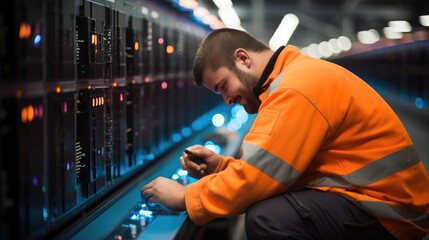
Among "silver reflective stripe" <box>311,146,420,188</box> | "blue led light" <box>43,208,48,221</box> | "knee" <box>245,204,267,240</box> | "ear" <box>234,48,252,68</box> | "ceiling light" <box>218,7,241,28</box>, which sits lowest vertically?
"knee" <box>245,204,267,240</box>

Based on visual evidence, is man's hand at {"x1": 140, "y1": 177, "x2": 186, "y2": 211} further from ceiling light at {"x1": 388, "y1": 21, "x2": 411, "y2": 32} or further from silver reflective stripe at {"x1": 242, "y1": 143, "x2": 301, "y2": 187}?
ceiling light at {"x1": 388, "y1": 21, "x2": 411, "y2": 32}

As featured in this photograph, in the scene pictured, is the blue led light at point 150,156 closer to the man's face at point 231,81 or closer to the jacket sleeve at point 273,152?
the man's face at point 231,81

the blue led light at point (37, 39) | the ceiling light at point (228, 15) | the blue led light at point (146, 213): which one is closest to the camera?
the blue led light at point (37, 39)

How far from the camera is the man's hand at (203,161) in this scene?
2770mm

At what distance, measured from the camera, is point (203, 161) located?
2.81 metres

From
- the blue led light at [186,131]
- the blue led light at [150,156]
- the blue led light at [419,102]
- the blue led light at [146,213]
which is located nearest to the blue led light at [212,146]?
the blue led light at [186,131]

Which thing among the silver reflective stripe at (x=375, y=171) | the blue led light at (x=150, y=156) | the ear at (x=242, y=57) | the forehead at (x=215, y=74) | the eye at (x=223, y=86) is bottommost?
the blue led light at (x=150, y=156)

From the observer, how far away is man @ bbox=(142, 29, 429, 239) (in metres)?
2.13

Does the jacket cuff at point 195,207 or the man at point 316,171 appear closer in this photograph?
the man at point 316,171

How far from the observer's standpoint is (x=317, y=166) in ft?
7.74

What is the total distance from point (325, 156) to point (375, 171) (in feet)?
0.72

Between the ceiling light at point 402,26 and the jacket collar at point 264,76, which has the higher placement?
the ceiling light at point 402,26

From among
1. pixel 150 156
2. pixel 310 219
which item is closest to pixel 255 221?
pixel 310 219

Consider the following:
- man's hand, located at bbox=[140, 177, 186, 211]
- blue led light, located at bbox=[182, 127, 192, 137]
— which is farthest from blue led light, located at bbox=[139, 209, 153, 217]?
blue led light, located at bbox=[182, 127, 192, 137]
